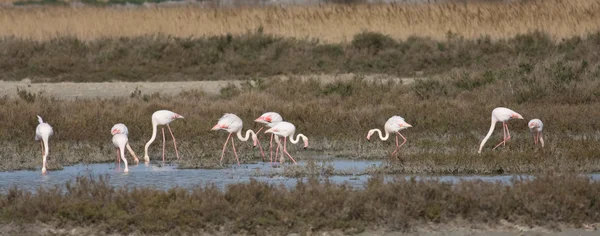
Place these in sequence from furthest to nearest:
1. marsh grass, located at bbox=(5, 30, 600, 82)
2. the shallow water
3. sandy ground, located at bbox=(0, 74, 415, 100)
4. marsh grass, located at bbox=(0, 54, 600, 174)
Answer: marsh grass, located at bbox=(5, 30, 600, 82) → sandy ground, located at bbox=(0, 74, 415, 100) → marsh grass, located at bbox=(0, 54, 600, 174) → the shallow water

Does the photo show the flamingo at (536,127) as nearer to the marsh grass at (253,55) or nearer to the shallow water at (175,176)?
the shallow water at (175,176)

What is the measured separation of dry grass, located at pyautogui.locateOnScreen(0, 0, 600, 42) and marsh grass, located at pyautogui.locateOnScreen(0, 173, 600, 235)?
18.9m

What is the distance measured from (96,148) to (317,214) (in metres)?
6.60

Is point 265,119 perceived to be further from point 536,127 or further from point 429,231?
point 429,231

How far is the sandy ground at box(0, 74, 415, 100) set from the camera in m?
23.1

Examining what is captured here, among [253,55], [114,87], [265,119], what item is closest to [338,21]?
[253,55]

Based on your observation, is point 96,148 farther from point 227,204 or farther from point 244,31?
point 244,31

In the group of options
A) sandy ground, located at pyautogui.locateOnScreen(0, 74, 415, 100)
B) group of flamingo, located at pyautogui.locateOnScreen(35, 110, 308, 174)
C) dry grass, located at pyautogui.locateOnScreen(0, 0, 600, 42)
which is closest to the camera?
group of flamingo, located at pyautogui.locateOnScreen(35, 110, 308, 174)

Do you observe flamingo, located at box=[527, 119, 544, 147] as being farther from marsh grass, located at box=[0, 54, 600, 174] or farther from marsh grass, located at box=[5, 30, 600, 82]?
marsh grass, located at box=[5, 30, 600, 82]

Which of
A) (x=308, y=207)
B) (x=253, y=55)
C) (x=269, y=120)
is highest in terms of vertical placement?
(x=253, y=55)

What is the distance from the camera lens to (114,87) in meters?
24.2

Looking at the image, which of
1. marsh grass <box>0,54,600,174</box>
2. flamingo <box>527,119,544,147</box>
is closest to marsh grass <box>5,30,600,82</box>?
marsh grass <box>0,54,600,174</box>

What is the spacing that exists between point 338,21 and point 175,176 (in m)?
18.1

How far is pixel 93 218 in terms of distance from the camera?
29.8 feet
